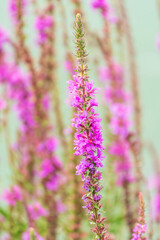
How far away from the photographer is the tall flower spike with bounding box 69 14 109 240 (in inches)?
22.2

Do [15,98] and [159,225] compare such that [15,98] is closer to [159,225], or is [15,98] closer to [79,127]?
[159,225]

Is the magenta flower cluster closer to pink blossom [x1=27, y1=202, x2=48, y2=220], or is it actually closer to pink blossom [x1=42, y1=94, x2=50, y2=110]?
pink blossom [x1=27, y1=202, x2=48, y2=220]

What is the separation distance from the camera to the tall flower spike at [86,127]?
56 cm

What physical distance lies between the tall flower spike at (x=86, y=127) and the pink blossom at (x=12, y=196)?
872mm

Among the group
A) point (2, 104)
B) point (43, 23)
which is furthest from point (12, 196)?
point (43, 23)

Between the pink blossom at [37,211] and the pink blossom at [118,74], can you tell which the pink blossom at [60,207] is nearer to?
the pink blossom at [37,211]

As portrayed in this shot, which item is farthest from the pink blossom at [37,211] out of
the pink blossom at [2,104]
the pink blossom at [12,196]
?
the pink blossom at [2,104]

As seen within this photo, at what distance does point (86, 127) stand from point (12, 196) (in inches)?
36.0

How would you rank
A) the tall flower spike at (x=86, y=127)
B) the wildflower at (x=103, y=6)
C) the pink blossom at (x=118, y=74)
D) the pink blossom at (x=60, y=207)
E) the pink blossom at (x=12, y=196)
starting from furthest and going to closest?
the pink blossom at (x=118, y=74) < the wildflower at (x=103, y=6) < the pink blossom at (x=60, y=207) < the pink blossom at (x=12, y=196) < the tall flower spike at (x=86, y=127)

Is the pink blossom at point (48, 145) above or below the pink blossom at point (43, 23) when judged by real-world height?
below

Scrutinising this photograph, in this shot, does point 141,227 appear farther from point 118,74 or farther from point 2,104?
point 118,74

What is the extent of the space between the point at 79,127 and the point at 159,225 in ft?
3.87

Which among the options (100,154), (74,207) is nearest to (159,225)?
(74,207)

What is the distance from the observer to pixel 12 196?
142 cm
